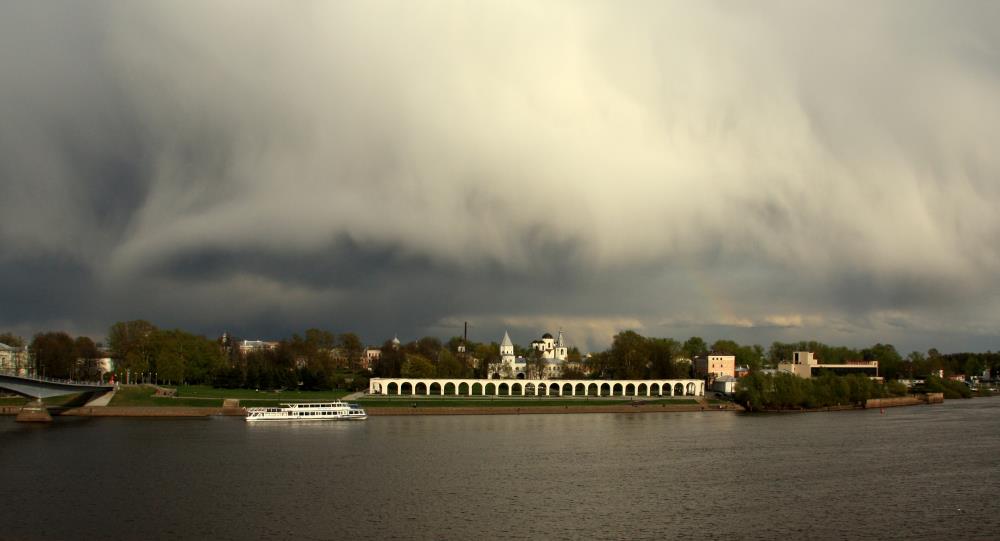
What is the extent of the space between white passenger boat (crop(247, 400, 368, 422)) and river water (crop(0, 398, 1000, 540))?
32.0ft

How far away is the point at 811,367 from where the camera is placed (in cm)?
15600

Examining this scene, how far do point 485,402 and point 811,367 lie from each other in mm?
75601

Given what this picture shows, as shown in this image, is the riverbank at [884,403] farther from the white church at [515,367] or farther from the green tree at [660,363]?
the white church at [515,367]

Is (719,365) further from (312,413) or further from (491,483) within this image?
(491,483)

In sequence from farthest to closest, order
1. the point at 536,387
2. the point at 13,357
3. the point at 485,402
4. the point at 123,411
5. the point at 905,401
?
1. the point at 13,357
2. the point at 536,387
3. the point at 905,401
4. the point at 485,402
5. the point at 123,411

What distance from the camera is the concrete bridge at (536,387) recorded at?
413 ft

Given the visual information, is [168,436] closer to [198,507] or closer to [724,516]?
[198,507]

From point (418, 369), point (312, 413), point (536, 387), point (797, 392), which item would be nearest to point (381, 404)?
point (312, 413)

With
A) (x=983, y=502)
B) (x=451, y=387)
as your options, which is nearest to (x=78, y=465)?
(x=983, y=502)

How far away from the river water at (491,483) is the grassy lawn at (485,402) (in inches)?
982

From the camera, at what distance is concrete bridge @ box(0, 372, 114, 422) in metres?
79.3

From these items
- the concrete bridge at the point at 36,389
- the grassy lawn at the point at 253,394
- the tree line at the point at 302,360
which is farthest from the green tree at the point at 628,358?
the concrete bridge at the point at 36,389

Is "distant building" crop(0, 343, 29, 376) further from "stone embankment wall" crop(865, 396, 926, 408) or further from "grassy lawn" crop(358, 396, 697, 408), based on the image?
"stone embankment wall" crop(865, 396, 926, 408)

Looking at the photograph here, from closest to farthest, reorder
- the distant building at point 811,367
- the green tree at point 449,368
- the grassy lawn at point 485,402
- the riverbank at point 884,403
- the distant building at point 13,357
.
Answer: the grassy lawn at point 485,402 < the riverbank at point 884,403 < the distant building at point 13,357 < the green tree at point 449,368 < the distant building at point 811,367
